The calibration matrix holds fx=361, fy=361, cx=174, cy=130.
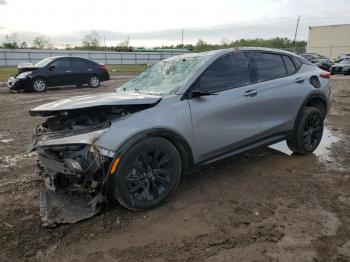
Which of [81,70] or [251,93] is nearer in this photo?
[251,93]

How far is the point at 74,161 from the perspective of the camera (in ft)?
12.0

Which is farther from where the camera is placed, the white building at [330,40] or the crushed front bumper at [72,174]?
the white building at [330,40]

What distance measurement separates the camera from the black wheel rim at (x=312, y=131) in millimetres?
5793

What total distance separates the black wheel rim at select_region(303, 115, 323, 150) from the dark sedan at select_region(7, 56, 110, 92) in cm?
1266

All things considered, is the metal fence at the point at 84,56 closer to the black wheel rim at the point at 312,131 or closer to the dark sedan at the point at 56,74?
the dark sedan at the point at 56,74

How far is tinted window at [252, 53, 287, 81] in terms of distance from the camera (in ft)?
16.8

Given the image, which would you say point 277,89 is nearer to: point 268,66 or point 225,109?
point 268,66

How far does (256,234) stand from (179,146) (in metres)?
1.26

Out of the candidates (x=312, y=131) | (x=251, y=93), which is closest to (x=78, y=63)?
(x=312, y=131)

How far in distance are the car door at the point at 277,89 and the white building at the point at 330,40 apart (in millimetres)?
59512

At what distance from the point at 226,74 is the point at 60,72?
13.1m

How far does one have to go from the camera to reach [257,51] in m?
5.22

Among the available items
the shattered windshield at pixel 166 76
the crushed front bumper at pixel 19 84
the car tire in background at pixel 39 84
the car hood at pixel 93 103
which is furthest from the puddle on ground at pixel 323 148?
the crushed front bumper at pixel 19 84

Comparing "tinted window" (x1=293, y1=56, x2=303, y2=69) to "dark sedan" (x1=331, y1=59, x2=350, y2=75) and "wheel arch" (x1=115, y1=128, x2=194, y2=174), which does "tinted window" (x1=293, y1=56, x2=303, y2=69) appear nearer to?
"wheel arch" (x1=115, y1=128, x2=194, y2=174)
